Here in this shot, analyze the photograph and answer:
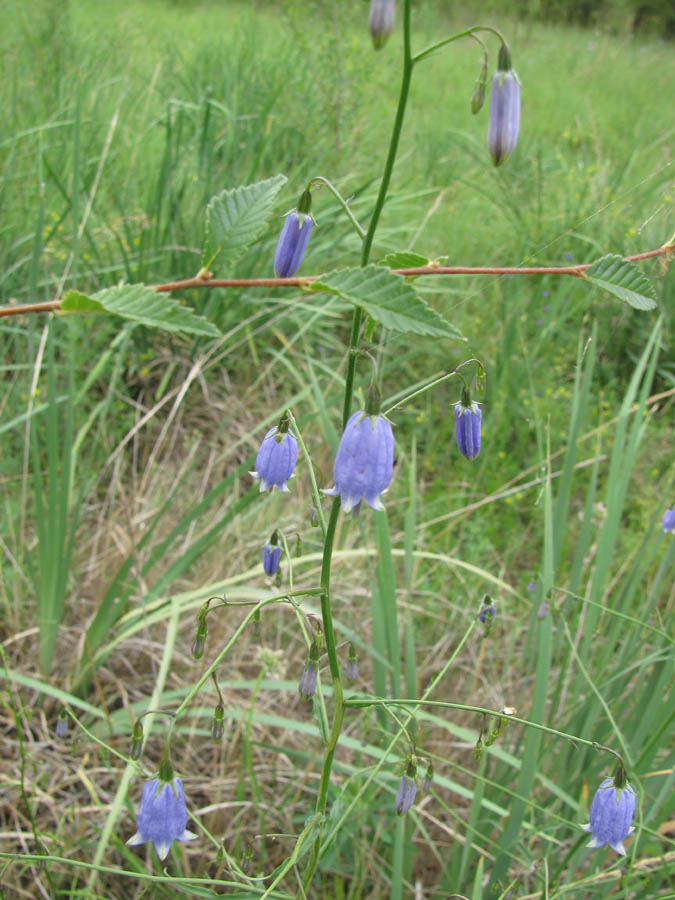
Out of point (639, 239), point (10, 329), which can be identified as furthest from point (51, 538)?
point (639, 239)

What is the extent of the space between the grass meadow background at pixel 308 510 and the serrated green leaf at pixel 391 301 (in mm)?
447

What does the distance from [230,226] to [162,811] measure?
0.77 m

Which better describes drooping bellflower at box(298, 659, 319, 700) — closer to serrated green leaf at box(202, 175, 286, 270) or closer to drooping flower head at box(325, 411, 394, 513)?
drooping flower head at box(325, 411, 394, 513)

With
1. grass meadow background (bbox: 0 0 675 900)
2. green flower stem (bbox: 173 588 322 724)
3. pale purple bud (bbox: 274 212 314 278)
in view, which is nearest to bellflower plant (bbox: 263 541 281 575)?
grass meadow background (bbox: 0 0 675 900)

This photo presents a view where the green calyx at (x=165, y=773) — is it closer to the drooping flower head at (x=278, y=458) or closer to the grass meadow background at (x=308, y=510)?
the grass meadow background at (x=308, y=510)

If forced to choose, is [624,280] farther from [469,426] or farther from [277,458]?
[277,458]

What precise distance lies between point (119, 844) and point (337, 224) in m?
2.67

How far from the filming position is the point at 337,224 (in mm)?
3434

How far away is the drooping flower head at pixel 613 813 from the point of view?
117 cm

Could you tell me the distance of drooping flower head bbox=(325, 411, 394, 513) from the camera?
890 mm

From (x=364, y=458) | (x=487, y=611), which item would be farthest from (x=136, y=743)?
(x=487, y=611)

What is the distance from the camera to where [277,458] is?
1146 millimetres

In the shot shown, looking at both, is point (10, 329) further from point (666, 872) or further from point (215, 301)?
point (666, 872)

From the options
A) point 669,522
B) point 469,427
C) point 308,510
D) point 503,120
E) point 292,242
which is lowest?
point 669,522
